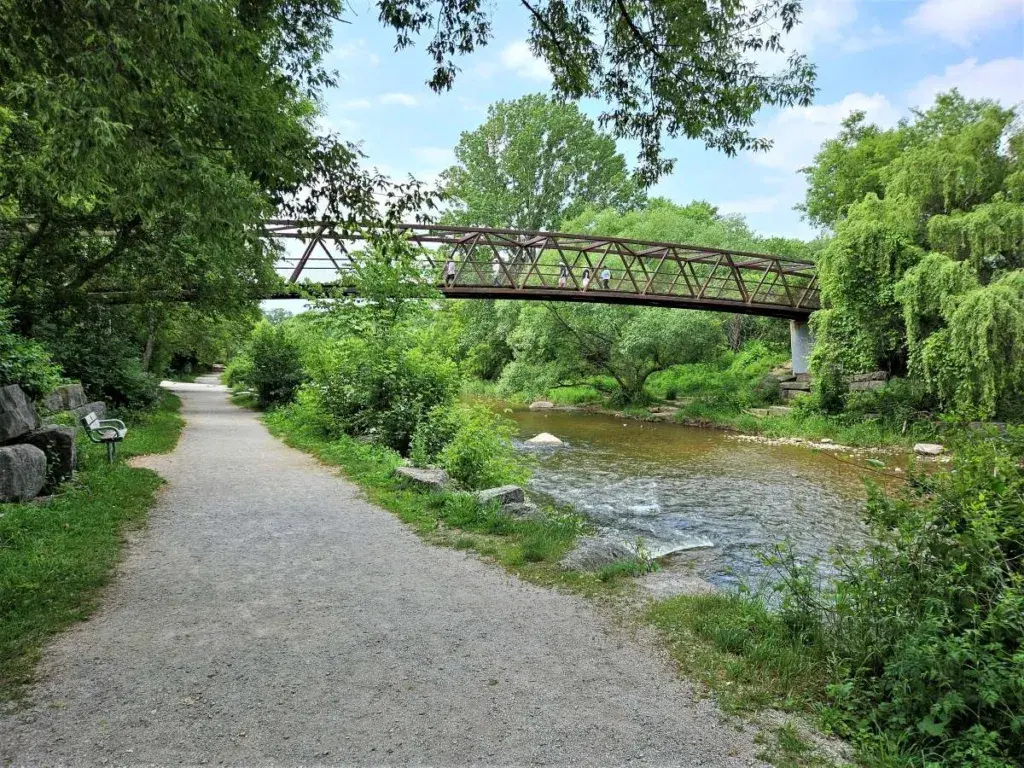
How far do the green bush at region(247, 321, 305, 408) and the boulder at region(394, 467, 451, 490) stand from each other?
47.3 feet

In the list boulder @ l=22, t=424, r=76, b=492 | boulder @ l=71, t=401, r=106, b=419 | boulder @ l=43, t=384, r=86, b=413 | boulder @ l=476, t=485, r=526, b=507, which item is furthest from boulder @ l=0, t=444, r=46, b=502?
boulder @ l=476, t=485, r=526, b=507

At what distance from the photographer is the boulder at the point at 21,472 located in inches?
248

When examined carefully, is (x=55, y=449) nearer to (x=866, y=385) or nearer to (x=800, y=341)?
(x=866, y=385)

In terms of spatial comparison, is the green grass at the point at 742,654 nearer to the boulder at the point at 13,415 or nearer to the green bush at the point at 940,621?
the green bush at the point at 940,621

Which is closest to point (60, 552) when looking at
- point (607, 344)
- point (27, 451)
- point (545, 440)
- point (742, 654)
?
point (27, 451)

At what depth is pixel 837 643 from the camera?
3.77 m

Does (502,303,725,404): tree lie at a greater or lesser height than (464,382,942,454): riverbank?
greater

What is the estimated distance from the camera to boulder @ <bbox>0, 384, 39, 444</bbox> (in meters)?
6.78

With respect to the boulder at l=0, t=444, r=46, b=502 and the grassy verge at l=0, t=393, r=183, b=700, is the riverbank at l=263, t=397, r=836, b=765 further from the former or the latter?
the boulder at l=0, t=444, r=46, b=502

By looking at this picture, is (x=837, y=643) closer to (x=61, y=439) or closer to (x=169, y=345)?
(x=61, y=439)

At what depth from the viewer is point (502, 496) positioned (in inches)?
306

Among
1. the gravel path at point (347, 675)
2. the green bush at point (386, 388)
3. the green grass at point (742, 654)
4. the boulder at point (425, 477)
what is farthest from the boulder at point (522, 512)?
the green bush at point (386, 388)

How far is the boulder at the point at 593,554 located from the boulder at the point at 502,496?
1532 mm

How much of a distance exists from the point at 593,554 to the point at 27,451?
647 centimetres
